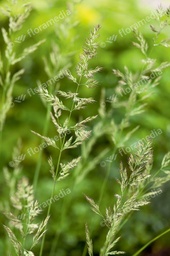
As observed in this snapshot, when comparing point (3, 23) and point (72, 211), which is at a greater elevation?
point (3, 23)

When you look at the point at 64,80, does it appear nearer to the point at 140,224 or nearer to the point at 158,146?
the point at 158,146

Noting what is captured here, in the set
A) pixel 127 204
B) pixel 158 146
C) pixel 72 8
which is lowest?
pixel 158 146

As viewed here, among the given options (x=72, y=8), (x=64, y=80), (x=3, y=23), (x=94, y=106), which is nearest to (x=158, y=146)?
(x=94, y=106)

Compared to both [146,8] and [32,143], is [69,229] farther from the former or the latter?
[146,8]

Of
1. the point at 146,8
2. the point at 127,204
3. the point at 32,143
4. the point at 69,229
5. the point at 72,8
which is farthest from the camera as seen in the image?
the point at 146,8

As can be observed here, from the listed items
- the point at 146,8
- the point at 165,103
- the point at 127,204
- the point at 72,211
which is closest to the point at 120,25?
the point at 146,8

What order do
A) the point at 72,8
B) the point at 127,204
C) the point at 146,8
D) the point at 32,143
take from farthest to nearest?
1. the point at 146,8
2. the point at 32,143
3. the point at 72,8
4. the point at 127,204

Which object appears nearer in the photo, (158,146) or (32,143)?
(32,143)
